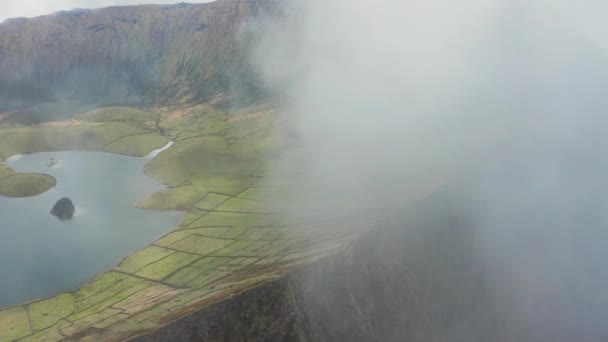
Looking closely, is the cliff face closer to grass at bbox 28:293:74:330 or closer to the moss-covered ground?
the moss-covered ground

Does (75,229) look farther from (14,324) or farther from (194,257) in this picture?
(14,324)

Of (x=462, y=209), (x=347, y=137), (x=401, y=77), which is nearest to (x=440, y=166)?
(x=462, y=209)

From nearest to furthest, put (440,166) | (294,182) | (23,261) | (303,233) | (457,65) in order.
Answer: (303,233), (23,261), (440,166), (294,182), (457,65)

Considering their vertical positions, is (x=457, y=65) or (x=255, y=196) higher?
(x=457, y=65)

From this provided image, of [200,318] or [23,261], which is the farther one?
[23,261]

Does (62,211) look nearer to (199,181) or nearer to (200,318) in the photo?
(199,181)

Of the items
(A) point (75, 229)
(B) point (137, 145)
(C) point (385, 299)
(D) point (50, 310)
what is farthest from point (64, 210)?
(C) point (385, 299)

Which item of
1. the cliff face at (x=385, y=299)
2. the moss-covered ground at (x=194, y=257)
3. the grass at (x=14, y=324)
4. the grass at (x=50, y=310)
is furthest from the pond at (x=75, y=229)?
the cliff face at (x=385, y=299)
